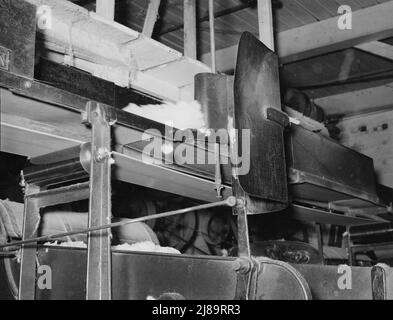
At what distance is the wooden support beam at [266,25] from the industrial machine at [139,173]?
0.59 meters

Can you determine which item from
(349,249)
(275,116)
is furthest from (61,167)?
(349,249)

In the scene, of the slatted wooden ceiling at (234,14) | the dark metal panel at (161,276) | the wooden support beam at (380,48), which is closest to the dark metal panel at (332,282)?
the dark metal panel at (161,276)

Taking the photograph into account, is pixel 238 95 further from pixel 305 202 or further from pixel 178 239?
pixel 178 239

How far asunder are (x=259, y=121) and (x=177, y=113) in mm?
401

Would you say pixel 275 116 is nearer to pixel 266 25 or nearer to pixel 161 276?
pixel 161 276

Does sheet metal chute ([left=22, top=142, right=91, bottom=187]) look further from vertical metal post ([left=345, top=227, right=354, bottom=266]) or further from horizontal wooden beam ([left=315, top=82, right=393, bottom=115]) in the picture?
horizontal wooden beam ([left=315, top=82, right=393, bottom=115])

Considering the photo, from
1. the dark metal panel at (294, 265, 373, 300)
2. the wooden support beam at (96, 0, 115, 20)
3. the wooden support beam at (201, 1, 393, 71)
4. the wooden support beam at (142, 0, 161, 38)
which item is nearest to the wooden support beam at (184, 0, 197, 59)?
the wooden support beam at (142, 0, 161, 38)

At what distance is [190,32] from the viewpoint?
281cm

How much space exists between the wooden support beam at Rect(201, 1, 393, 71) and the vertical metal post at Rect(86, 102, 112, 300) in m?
2.79

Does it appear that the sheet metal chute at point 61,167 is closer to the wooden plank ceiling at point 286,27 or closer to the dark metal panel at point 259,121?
the dark metal panel at point 259,121

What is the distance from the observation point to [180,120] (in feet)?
6.56
